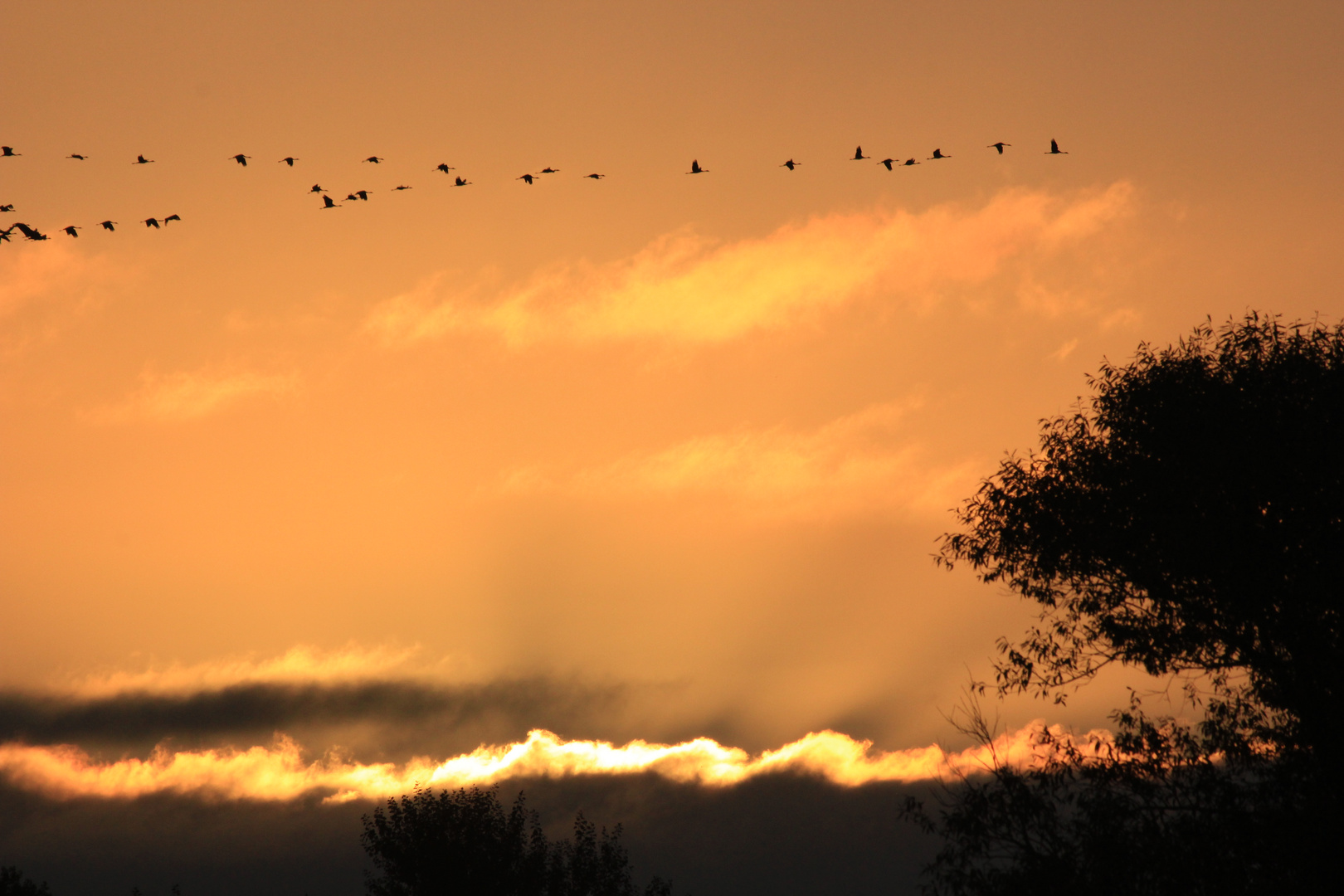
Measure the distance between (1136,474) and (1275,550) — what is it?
3.22 meters

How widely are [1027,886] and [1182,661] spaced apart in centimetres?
642

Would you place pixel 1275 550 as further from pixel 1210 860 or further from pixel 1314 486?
pixel 1210 860

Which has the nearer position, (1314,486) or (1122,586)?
(1314,486)

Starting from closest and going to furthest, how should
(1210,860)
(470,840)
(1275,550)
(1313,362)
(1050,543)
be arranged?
(1210,860) < (1275,550) < (1313,362) < (1050,543) < (470,840)

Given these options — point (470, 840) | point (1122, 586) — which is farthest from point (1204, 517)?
point (470, 840)

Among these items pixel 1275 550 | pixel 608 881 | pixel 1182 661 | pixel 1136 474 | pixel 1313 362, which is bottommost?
pixel 608 881

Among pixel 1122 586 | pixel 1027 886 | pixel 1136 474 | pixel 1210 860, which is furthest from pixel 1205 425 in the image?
pixel 1027 886

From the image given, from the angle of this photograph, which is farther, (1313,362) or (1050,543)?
(1050,543)

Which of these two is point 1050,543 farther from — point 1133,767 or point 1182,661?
point 1133,767

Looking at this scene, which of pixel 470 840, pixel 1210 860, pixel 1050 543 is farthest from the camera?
pixel 470 840

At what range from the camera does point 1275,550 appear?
22047 millimetres

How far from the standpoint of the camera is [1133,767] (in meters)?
22.4

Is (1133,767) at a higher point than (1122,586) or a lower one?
lower

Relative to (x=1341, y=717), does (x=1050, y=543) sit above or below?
above
